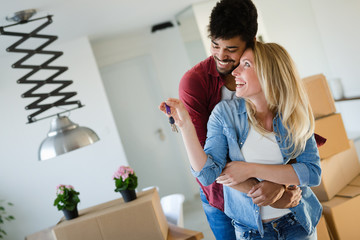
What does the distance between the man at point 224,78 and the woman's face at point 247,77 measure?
0.15ft

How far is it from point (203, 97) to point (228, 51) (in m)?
0.29

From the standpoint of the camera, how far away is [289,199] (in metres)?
1.49

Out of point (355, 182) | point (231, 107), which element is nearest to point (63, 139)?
point (231, 107)

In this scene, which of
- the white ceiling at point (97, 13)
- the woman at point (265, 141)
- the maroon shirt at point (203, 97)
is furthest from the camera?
the white ceiling at point (97, 13)

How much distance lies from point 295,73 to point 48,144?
1741mm

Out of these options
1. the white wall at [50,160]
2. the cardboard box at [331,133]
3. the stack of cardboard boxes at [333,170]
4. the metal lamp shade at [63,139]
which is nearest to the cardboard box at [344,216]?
the stack of cardboard boxes at [333,170]

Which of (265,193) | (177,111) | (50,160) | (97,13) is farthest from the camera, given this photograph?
(50,160)

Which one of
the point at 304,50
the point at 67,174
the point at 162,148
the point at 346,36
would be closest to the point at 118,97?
the point at 162,148

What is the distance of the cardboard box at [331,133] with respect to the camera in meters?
2.44

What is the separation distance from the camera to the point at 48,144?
103 inches

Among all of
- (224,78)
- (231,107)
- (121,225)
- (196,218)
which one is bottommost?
(196,218)

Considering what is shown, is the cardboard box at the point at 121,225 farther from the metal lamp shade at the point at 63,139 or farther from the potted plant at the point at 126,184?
the metal lamp shade at the point at 63,139

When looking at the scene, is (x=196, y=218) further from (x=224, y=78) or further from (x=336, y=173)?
(x=224, y=78)

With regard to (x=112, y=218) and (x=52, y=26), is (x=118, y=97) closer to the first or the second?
(x=52, y=26)
